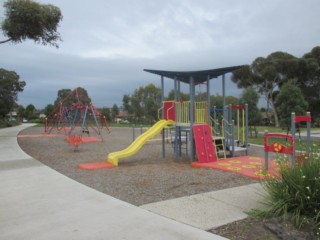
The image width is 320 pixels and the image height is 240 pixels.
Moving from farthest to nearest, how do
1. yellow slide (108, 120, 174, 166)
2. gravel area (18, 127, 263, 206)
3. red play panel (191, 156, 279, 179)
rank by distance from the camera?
1. yellow slide (108, 120, 174, 166)
2. red play panel (191, 156, 279, 179)
3. gravel area (18, 127, 263, 206)

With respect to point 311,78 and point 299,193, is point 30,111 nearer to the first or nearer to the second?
point 311,78

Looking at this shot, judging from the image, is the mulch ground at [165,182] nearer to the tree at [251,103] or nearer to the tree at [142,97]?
the tree at [251,103]

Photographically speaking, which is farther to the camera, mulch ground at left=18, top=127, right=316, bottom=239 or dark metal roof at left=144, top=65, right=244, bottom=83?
dark metal roof at left=144, top=65, right=244, bottom=83

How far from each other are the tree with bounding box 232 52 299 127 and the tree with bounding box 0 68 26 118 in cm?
3152

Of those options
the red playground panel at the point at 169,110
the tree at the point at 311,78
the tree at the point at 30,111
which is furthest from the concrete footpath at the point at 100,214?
the tree at the point at 30,111

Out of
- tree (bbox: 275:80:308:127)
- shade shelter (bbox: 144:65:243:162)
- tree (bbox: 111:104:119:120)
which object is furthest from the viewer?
tree (bbox: 111:104:119:120)

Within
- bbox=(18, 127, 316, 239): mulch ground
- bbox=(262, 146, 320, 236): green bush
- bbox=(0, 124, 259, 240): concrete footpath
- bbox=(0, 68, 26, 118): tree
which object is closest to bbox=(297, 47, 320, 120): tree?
bbox=(18, 127, 316, 239): mulch ground

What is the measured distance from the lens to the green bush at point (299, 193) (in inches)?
172

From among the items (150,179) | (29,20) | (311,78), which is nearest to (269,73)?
(311,78)

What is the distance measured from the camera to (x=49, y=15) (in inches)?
675

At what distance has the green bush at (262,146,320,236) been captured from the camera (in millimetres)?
4360

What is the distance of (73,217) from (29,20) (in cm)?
Result: 1458

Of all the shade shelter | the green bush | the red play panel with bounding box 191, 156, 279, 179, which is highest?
the shade shelter

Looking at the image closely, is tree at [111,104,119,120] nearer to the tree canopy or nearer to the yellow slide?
the tree canopy
